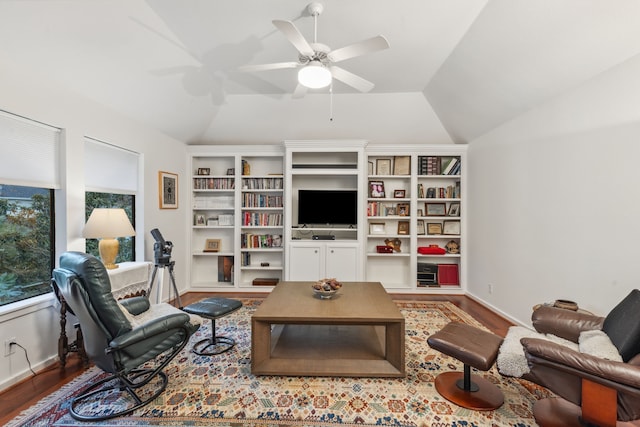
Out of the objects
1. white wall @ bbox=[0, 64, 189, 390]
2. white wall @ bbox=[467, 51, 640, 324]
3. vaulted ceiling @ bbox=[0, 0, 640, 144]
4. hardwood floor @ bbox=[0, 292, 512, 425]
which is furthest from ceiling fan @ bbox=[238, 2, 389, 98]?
hardwood floor @ bbox=[0, 292, 512, 425]

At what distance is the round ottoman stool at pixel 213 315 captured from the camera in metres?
2.48

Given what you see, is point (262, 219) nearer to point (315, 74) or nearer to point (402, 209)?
point (402, 209)

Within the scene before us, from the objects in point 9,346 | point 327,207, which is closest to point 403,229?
point 327,207

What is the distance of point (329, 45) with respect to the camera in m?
3.02

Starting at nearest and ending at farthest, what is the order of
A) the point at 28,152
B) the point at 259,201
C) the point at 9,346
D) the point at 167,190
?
the point at 9,346 < the point at 28,152 < the point at 167,190 < the point at 259,201

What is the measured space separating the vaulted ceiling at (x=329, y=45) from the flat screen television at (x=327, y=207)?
1406 mm

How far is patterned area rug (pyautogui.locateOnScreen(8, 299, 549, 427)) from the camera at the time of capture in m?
1.80

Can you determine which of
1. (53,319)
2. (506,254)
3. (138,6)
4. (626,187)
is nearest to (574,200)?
(626,187)

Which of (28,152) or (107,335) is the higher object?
(28,152)

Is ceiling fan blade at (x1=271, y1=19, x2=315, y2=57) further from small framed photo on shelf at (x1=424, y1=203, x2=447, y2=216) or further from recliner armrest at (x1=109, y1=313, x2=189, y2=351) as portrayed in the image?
small framed photo on shelf at (x1=424, y1=203, x2=447, y2=216)

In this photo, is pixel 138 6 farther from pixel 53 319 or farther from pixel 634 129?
pixel 634 129

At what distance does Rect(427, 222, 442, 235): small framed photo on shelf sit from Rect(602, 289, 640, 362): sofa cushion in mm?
2879

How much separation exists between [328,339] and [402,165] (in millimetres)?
3054

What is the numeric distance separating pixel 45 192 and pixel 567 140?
463cm
